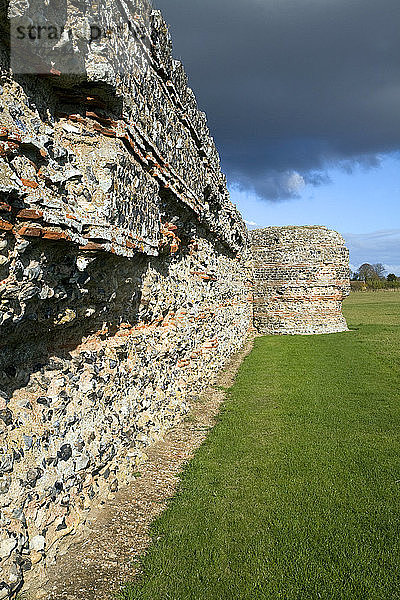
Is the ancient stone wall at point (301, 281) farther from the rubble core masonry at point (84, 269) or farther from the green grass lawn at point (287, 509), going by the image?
the rubble core masonry at point (84, 269)

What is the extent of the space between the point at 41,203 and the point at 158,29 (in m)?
2.99

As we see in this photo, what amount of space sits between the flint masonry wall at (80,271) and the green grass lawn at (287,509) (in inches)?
33.5

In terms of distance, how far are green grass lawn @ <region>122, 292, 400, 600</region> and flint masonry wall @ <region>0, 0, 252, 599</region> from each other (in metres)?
0.85

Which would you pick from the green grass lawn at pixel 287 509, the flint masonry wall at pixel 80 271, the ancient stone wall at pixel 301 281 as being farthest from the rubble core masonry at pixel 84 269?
the ancient stone wall at pixel 301 281

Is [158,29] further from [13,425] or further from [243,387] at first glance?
[243,387]

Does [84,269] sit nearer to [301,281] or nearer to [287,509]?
[287,509]

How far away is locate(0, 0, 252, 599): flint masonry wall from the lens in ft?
9.49

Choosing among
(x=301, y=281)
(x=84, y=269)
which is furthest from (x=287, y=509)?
(x=301, y=281)

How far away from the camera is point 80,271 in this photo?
3467mm

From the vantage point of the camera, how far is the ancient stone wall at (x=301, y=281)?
61.0ft

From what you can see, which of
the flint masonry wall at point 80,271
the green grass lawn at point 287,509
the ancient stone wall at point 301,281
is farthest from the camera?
the ancient stone wall at point 301,281

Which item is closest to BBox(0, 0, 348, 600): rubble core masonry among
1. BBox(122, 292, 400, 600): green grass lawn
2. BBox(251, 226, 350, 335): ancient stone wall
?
BBox(122, 292, 400, 600): green grass lawn

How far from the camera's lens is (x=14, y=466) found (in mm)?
3031

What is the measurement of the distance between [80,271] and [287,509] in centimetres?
293
